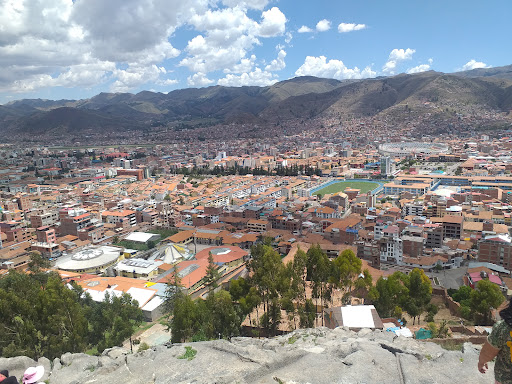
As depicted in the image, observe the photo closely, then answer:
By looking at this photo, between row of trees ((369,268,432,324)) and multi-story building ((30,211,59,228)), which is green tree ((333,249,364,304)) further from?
multi-story building ((30,211,59,228))

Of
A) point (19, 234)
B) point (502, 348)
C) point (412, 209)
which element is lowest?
point (19, 234)

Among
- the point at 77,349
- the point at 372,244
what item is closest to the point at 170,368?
the point at 77,349

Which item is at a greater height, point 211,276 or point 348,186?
point 211,276

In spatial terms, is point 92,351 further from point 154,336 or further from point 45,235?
point 45,235

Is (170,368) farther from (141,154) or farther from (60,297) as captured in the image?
(141,154)

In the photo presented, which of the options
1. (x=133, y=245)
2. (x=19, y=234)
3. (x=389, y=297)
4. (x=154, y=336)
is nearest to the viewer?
(x=389, y=297)

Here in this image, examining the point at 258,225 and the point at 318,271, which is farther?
the point at 258,225

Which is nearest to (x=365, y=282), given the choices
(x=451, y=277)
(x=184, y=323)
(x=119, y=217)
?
(x=184, y=323)
